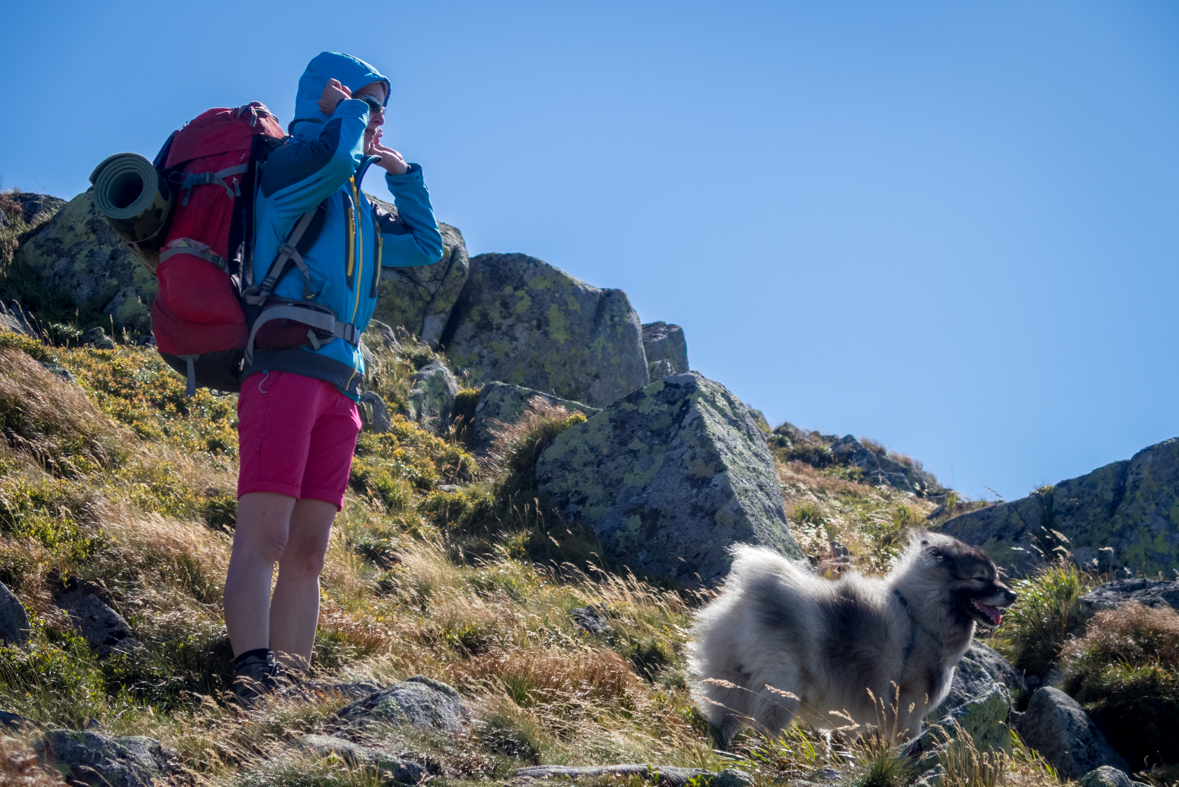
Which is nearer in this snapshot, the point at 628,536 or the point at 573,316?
the point at 628,536

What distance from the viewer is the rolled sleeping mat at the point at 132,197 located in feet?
11.9

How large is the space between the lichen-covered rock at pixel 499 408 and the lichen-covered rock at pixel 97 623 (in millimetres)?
7211

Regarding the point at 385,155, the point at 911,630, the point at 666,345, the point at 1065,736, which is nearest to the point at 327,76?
the point at 385,155

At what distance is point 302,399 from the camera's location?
3.79m

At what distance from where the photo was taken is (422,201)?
4.87 metres

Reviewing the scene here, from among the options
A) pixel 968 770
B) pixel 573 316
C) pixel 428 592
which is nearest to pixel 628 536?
pixel 428 592

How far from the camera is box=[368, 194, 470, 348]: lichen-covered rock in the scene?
15.0 m

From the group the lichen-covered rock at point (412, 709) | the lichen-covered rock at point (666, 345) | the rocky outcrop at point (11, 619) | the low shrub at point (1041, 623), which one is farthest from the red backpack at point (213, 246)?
the lichen-covered rock at point (666, 345)

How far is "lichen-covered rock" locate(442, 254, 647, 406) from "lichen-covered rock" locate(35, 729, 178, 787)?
478 inches

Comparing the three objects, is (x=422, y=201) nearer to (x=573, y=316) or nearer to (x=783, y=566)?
(x=783, y=566)

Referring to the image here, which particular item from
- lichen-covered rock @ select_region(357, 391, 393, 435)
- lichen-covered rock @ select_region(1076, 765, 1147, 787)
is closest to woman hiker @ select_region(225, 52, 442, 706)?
lichen-covered rock @ select_region(1076, 765, 1147, 787)

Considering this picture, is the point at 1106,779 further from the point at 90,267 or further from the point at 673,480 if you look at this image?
the point at 90,267

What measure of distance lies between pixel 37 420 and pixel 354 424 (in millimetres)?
4433

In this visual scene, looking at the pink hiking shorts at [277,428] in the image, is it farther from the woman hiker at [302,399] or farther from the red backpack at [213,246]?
the red backpack at [213,246]
